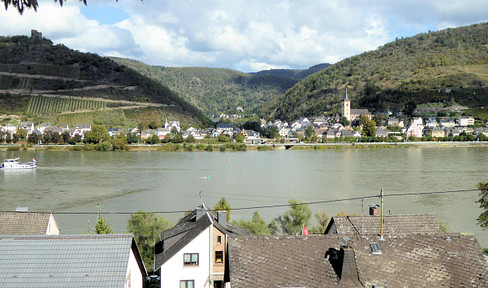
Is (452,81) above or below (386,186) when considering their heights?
above

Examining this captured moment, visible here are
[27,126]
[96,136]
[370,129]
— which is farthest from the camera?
[370,129]

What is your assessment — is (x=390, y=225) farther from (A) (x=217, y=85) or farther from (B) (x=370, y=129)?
(A) (x=217, y=85)

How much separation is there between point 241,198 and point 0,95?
187 ft

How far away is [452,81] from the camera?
262 feet

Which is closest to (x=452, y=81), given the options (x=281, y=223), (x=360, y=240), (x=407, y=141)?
(x=407, y=141)

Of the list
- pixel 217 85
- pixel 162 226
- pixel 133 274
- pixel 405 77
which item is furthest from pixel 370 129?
pixel 217 85

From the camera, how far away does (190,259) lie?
723cm

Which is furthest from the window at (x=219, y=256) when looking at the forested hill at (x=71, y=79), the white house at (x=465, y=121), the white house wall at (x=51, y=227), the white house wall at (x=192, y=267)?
the white house at (x=465, y=121)

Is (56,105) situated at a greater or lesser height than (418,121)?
greater

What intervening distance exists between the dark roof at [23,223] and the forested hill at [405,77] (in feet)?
239

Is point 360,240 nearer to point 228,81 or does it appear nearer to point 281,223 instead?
point 281,223

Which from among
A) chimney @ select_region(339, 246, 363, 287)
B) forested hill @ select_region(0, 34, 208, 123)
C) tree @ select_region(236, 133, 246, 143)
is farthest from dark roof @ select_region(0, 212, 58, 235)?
forested hill @ select_region(0, 34, 208, 123)

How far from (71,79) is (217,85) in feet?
327

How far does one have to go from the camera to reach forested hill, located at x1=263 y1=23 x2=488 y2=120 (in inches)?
3051
